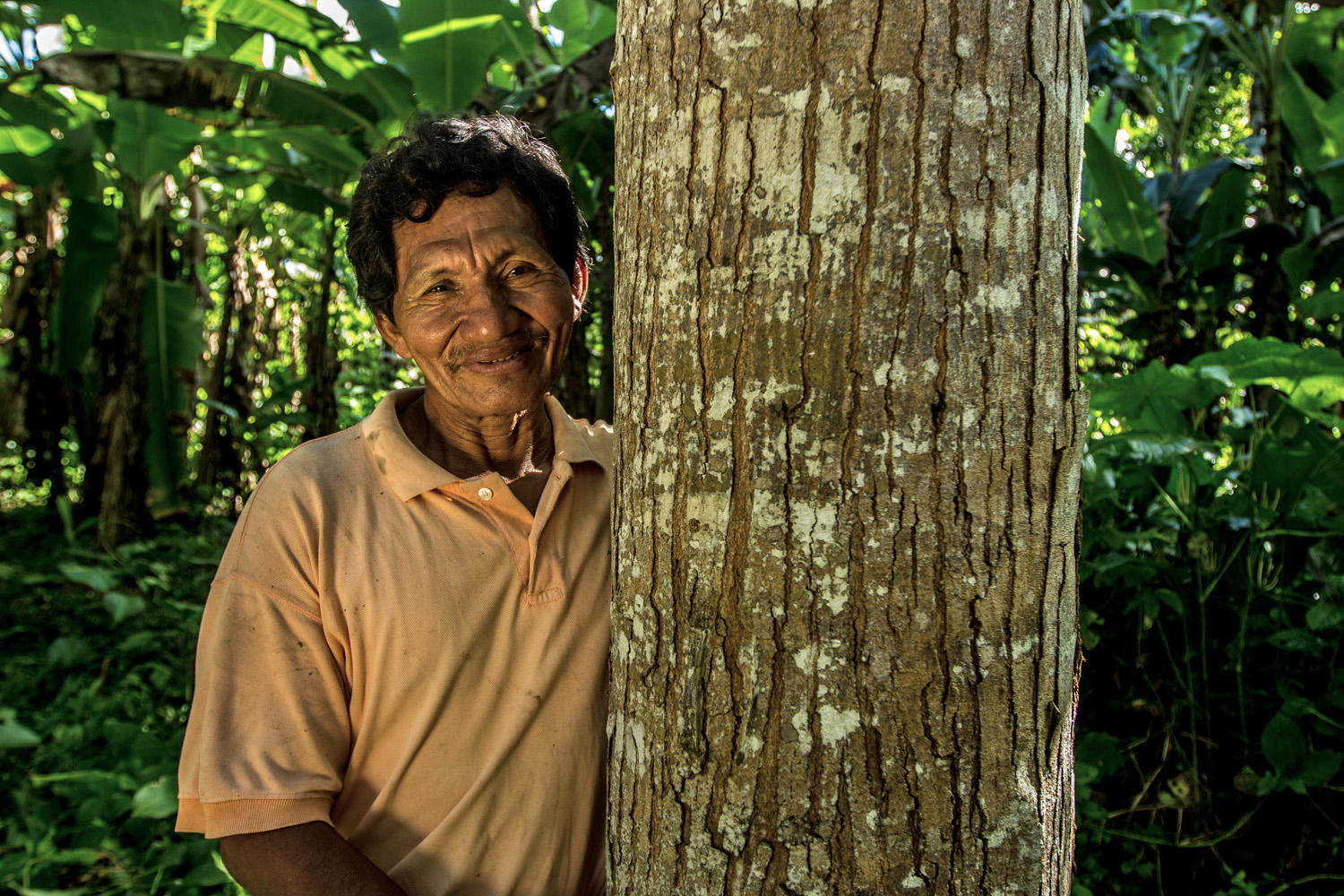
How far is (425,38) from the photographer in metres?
3.85

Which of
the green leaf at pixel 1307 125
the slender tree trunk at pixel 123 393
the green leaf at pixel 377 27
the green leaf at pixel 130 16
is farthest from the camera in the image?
the slender tree trunk at pixel 123 393

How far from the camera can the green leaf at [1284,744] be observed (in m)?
2.21

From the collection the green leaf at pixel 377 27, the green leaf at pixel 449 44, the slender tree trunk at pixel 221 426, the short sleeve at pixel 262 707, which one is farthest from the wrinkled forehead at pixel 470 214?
the slender tree trunk at pixel 221 426

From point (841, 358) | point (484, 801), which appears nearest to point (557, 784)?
point (484, 801)

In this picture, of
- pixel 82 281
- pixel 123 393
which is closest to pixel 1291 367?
pixel 123 393

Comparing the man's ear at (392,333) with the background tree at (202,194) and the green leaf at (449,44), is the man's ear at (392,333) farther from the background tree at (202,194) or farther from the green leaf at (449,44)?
the green leaf at (449,44)

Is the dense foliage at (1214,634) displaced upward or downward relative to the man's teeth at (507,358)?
downward

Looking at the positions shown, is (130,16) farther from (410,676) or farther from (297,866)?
(297,866)

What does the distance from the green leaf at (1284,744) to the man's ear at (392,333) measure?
2.20 m

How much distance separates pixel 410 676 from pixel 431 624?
3.1 inches

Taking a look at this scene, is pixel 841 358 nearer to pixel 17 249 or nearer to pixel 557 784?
pixel 557 784

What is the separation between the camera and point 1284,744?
222 cm

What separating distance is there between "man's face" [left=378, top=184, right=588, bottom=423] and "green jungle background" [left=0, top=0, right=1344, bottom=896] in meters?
1.52

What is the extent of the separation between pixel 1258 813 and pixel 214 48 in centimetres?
556
